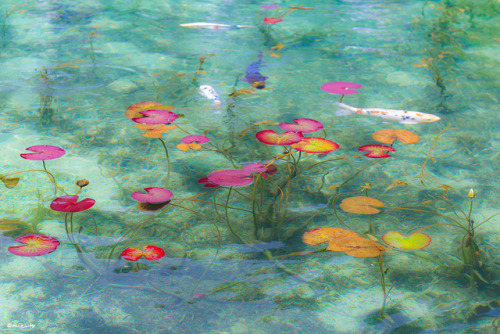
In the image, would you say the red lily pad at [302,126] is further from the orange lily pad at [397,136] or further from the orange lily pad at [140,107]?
the orange lily pad at [140,107]

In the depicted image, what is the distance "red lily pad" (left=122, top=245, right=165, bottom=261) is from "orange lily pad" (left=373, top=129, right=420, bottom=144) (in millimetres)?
1325

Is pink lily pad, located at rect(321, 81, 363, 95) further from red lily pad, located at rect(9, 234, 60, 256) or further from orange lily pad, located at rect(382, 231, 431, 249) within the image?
red lily pad, located at rect(9, 234, 60, 256)

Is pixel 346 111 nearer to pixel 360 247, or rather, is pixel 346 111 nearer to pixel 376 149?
pixel 376 149

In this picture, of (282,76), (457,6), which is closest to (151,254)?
(282,76)

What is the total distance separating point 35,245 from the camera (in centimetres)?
160

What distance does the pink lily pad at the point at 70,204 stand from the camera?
1698 mm

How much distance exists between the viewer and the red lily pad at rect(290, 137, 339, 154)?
78.0 inches

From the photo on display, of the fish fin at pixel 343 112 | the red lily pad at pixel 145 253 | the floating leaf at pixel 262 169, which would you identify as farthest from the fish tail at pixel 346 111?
the red lily pad at pixel 145 253

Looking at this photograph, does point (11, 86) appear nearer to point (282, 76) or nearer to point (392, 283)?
point (282, 76)

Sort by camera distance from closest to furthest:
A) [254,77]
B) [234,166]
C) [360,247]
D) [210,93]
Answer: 1. [360,247]
2. [234,166]
3. [210,93]
4. [254,77]

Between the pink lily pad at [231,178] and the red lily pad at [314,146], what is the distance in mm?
320

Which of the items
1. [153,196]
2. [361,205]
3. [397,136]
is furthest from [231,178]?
[397,136]

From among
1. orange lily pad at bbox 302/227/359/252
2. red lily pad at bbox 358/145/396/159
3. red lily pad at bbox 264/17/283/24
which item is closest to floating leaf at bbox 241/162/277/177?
orange lily pad at bbox 302/227/359/252

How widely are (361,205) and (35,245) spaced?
131 centimetres
